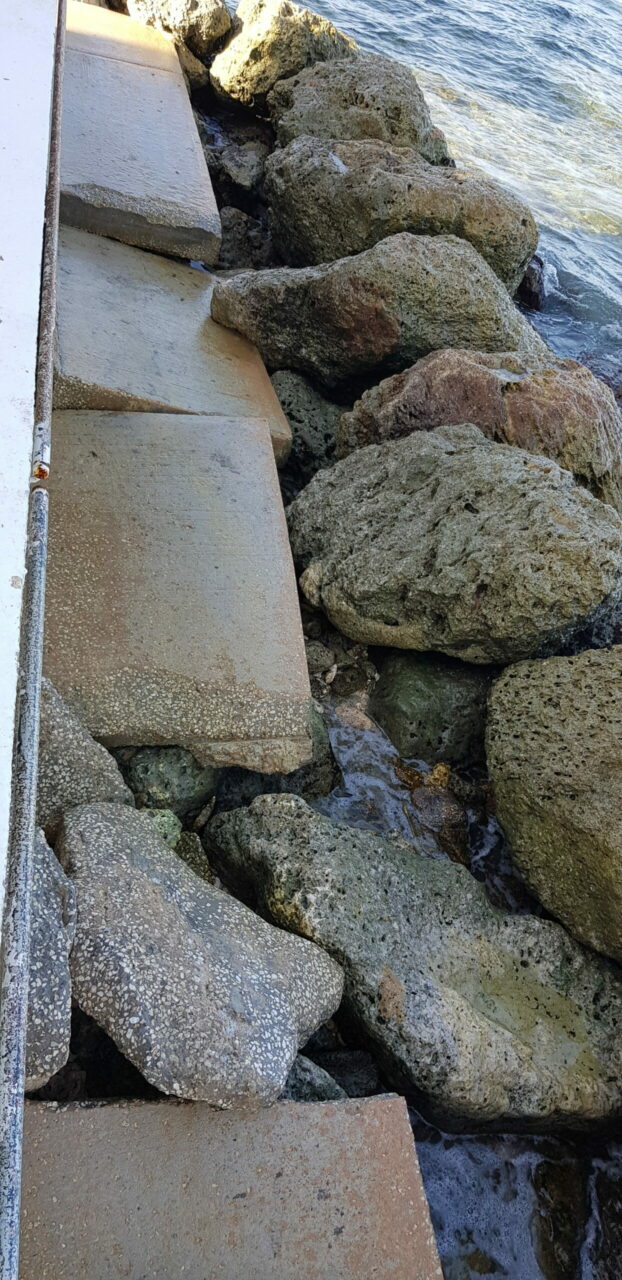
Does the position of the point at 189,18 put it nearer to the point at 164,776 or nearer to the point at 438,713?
the point at 438,713

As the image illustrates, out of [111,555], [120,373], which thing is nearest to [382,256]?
[120,373]

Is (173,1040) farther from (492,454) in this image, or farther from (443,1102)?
(492,454)

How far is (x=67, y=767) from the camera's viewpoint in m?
2.41

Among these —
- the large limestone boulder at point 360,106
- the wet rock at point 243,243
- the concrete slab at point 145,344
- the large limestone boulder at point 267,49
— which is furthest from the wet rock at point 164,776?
the large limestone boulder at point 267,49

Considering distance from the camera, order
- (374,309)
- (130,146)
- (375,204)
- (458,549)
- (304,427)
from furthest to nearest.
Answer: (130,146), (375,204), (304,427), (374,309), (458,549)

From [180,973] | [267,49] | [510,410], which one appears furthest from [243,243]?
[180,973]

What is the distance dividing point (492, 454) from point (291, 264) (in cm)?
233

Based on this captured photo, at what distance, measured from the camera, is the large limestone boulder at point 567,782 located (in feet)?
8.89

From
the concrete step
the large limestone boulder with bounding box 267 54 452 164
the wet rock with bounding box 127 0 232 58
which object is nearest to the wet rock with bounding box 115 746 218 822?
the concrete step

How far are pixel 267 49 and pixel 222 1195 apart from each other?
22.2 feet

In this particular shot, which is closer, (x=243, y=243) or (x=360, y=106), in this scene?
→ (x=243, y=243)

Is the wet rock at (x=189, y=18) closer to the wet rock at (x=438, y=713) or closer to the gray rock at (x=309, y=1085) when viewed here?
the wet rock at (x=438, y=713)

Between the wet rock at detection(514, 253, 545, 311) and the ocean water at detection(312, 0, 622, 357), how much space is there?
0.38 feet

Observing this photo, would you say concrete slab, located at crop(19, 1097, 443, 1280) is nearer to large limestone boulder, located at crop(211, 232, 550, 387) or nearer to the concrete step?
large limestone boulder, located at crop(211, 232, 550, 387)
